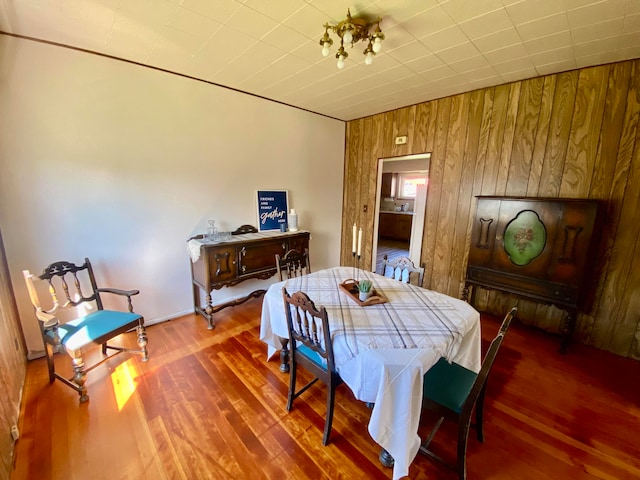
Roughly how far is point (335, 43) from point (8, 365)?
308 cm

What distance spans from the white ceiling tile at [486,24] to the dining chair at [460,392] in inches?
70.8

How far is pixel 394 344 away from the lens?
1298mm

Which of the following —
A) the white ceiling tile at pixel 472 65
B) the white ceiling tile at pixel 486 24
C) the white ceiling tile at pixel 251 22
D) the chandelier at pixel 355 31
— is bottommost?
the chandelier at pixel 355 31

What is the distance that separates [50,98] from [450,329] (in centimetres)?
324

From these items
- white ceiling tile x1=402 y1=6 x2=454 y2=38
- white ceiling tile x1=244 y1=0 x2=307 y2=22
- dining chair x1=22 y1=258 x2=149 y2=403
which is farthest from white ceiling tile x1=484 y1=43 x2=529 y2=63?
dining chair x1=22 y1=258 x2=149 y2=403

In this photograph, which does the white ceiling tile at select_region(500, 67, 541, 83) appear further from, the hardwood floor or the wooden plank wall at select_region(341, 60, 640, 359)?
the hardwood floor

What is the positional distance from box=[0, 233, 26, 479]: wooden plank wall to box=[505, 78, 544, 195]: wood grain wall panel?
13.7 feet

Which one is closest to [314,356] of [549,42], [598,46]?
[549,42]

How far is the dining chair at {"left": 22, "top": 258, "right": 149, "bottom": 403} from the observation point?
174 centimetres

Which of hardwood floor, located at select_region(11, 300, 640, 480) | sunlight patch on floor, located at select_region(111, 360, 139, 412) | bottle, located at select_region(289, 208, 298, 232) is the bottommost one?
hardwood floor, located at select_region(11, 300, 640, 480)

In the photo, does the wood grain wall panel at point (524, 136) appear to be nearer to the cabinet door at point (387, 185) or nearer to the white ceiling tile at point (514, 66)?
the white ceiling tile at point (514, 66)

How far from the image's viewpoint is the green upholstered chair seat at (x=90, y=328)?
5.67 feet

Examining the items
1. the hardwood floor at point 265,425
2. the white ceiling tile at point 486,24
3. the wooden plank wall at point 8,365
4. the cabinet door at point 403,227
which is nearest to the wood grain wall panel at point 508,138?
the white ceiling tile at point 486,24

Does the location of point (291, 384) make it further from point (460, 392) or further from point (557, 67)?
point (557, 67)
